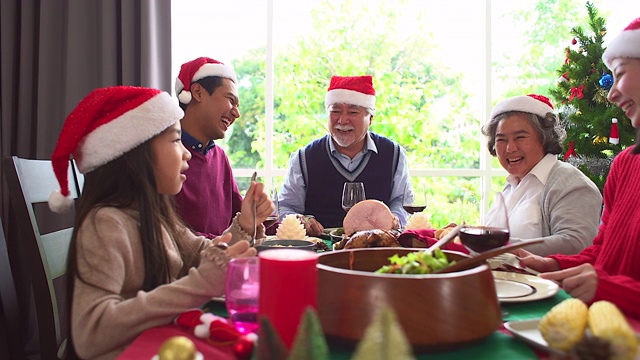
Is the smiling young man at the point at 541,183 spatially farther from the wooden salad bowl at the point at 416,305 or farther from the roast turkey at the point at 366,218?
the wooden salad bowl at the point at 416,305

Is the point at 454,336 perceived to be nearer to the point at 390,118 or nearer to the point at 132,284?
the point at 132,284

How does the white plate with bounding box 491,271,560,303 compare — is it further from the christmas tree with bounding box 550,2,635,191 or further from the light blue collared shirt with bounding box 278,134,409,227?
the christmas tree with bounding box 550,2,635,191

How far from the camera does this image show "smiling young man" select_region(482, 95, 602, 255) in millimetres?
1881

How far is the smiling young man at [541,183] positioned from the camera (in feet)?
6.17

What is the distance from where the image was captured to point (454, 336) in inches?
29.9

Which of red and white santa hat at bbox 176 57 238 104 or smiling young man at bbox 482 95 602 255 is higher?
red and white santa hat at bbox 176 57 238 104

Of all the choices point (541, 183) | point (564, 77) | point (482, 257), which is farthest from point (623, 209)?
point (564, 77)

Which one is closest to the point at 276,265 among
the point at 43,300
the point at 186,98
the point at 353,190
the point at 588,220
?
the point at 43,300

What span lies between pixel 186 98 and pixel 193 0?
1.95 m

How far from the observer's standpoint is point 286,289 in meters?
0.71

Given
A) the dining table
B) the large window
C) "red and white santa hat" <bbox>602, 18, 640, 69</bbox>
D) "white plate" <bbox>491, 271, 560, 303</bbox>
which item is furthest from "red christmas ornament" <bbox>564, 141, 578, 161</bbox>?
the dining table

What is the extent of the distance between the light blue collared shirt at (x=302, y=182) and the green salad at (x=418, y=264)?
7.03 feet

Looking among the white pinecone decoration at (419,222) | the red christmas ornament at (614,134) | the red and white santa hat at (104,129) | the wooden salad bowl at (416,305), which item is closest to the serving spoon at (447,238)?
the wooden salad bowl at (416,305)

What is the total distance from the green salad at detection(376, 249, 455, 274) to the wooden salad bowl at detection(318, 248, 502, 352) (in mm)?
108
